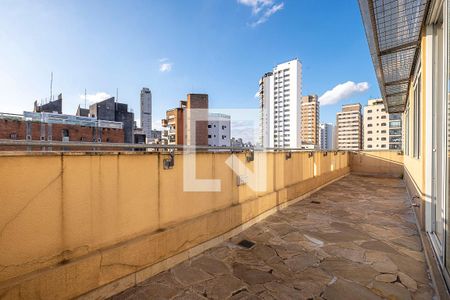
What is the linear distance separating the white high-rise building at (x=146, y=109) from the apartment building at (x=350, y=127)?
272 ft

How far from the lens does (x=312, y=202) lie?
21.3ft

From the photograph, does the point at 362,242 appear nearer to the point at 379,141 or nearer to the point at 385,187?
the point at 385,187

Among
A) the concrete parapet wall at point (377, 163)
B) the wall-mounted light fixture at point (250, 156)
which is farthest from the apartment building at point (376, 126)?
the wall-mounted light fixture at point (250, 156)

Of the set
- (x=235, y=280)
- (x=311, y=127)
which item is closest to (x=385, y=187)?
(x=235, y=280)

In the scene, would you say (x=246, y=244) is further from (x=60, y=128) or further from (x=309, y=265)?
(x=60, y=128)

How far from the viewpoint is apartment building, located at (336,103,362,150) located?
3755 inches

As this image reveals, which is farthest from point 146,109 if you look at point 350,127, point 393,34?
point 350,127

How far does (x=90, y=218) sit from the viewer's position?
2254mm

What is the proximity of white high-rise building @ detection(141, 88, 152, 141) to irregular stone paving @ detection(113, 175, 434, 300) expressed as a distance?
256 feet

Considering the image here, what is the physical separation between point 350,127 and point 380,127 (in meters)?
36.6

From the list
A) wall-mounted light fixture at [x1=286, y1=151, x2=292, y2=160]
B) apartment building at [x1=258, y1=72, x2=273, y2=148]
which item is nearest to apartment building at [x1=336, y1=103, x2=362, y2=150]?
apartment building at [x1=258, y1=72, x2=273, y2=148]

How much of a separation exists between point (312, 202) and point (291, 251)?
138 inches

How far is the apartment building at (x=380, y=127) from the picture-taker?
195 ft

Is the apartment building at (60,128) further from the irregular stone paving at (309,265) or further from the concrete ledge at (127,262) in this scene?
the irregular stone paving at (309,265)
